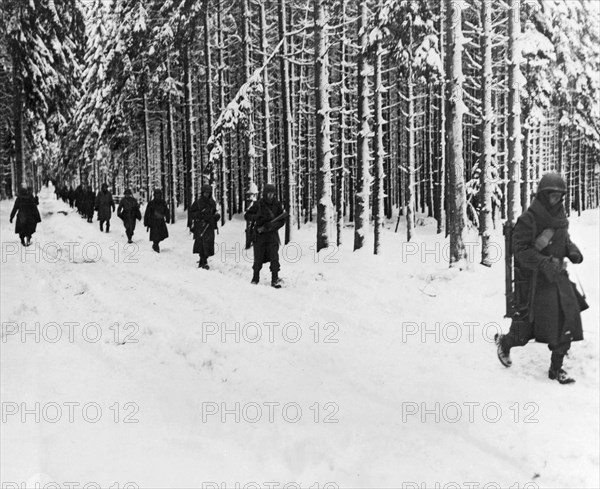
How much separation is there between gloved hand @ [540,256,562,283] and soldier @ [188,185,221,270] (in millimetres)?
8521

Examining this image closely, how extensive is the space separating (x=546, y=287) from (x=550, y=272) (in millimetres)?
195

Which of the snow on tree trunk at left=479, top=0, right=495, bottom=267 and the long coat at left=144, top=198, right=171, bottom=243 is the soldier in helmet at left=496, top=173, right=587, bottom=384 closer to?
the snow on tree trunk at left=479, top=0, right=495, bottom=267

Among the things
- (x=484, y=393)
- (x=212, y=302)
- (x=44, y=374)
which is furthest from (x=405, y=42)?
(x=44, y=374)

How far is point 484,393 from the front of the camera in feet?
16.1

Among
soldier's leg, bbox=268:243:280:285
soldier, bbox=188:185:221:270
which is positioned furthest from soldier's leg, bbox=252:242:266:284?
soldier, bbox=188:185:221:270

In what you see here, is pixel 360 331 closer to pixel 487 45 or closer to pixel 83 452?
pixel 83 452

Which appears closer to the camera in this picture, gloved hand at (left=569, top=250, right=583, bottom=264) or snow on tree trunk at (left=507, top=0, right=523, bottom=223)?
gloved hand at (left=569, top=250, right=583, bottom=264)

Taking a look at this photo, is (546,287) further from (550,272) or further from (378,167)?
(378,167)

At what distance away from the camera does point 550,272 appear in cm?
501

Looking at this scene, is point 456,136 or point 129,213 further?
point 129,213

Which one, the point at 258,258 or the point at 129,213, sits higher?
the point at 129,213

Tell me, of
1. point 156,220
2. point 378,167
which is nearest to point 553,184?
point 378,167

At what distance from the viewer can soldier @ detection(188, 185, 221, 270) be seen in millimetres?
12500

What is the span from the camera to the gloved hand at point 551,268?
4.98 m
